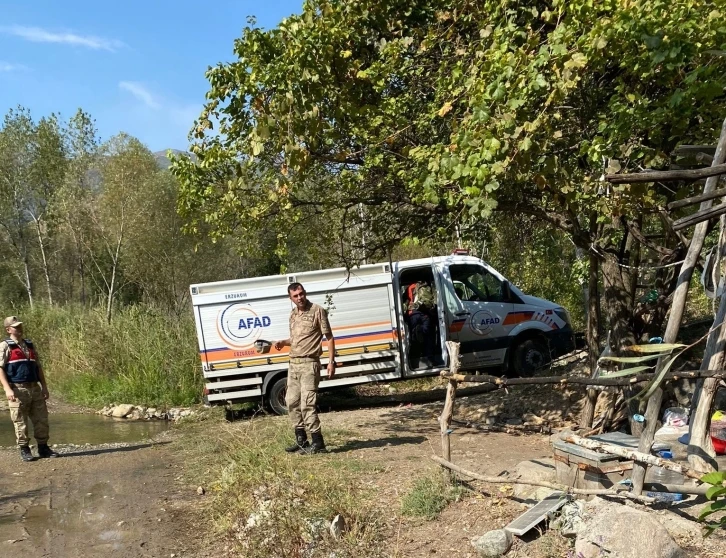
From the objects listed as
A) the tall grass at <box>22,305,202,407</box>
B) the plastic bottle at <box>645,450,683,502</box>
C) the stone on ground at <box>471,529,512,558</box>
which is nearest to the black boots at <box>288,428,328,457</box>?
the stone on ground at <box>471,529,512,558</box>

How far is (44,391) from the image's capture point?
894 centimetres

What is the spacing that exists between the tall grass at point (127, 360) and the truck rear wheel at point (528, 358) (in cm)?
623

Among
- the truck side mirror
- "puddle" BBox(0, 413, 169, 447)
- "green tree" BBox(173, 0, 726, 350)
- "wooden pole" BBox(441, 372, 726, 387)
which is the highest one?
"green tree" BBox(173, 0, 726, 350)

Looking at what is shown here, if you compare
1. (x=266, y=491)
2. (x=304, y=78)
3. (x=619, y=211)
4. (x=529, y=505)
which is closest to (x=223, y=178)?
(x=304, y=78)

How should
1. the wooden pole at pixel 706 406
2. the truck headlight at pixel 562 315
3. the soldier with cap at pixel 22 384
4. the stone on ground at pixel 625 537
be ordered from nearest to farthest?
the stone on ground at pixel 625 537 → the wooden pole at pixel 706 406 → the soldier with cap at pixel 22 384 → the truck headlight at pixel 562 315

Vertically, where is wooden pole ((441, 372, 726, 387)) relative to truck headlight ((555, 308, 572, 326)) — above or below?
above

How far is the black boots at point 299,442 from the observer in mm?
7797

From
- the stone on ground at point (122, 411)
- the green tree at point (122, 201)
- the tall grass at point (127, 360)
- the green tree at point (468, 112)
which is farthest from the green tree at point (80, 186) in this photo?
the green tree at point (468, 112)

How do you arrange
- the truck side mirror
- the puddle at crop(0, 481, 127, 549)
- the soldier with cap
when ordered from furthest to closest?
the truck side mirror < the soldier with cap < the puddle at crop(0, 481, 127, 549)

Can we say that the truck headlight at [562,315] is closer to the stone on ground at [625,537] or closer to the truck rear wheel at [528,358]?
the truck rear wheel at [528,358]

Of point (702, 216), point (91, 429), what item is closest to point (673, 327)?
point (702, 216)

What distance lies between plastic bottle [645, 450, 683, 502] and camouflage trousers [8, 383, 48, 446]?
7.54m

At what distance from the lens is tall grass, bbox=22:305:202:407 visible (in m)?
13.6

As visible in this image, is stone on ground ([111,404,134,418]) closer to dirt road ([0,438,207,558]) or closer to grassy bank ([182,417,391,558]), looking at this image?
dirt road ([0,438,207,558])
